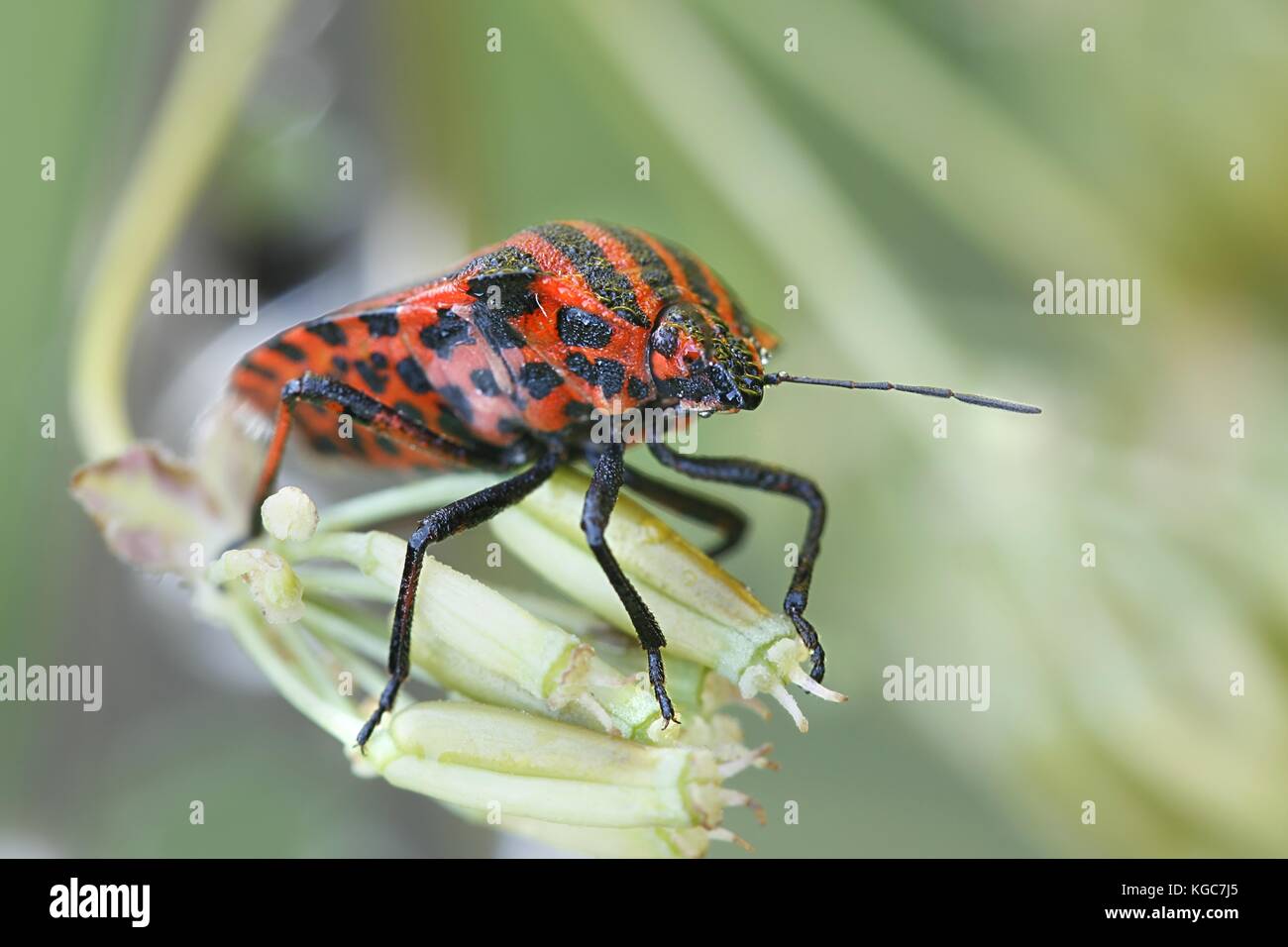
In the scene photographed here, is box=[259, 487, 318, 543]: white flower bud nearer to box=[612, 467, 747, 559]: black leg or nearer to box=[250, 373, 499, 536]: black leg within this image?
box=[250, 373, 499, 536]: black leg

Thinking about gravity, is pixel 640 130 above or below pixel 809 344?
above

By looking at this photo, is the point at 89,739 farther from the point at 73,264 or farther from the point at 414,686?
the point at 414,686

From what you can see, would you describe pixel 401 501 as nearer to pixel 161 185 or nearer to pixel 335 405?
pixel 335 405

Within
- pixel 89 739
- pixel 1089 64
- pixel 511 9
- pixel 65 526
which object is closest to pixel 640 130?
pixel 511 9

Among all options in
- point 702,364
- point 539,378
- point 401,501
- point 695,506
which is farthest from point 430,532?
point 695,506

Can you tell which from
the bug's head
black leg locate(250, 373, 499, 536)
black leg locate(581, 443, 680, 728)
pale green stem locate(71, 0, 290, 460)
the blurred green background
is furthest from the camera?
the blurred green background

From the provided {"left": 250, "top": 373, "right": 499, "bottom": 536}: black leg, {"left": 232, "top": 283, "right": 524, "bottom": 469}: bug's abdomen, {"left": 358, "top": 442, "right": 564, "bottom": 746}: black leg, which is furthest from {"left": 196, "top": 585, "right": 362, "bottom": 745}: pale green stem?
{"left": 232, "top": 283, "right": 524, "bottom": 469}: bug's abdomen

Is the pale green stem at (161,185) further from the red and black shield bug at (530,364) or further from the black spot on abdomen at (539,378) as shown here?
the black spot on abdomen at (539,378)
